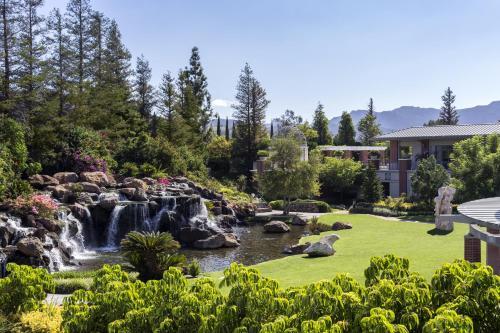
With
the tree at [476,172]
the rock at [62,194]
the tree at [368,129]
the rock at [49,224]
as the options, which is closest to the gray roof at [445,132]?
the tree at [476,172]

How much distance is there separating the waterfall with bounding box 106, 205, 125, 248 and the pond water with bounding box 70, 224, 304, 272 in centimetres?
137

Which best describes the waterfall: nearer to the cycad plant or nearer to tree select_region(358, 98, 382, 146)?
the cycad plant

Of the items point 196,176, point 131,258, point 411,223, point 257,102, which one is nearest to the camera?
point 131,258

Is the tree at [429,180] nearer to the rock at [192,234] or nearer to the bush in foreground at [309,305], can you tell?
the rock at [192,234]

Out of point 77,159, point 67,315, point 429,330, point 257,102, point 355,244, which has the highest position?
point 257,102

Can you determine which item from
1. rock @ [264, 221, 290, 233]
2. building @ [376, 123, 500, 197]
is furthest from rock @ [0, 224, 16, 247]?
building @ [376, 123, 500, 197]

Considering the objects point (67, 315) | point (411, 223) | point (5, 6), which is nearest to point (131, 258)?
point (67, 315)

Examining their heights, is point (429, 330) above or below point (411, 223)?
above

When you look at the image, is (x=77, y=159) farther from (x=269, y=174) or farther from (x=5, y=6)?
(x=269, y=174)

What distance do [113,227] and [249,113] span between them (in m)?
32.7

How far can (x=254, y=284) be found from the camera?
236 inches

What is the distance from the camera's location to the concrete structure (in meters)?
9.78

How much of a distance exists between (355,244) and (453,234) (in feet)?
16.0

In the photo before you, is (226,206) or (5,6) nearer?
(5,6)
